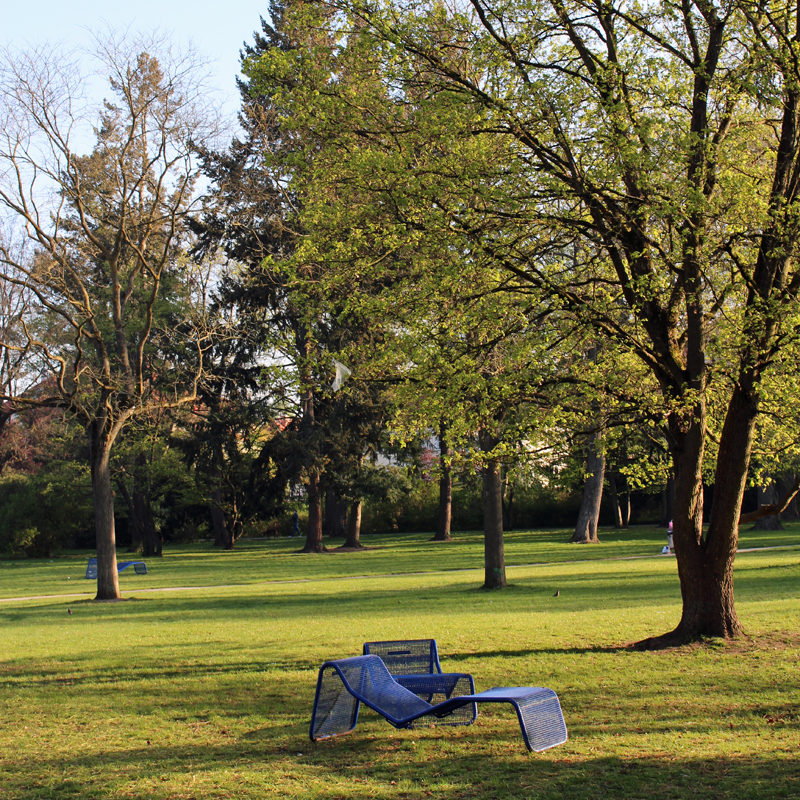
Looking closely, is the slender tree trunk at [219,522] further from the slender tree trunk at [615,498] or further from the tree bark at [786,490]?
the tree bark at [786,490]

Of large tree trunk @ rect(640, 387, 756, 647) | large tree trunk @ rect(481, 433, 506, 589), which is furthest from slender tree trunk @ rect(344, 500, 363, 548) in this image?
large tree trunk @ rect(640, 387, 756, 647)

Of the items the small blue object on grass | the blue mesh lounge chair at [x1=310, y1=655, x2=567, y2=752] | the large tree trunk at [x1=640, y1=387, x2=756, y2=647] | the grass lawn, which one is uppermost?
the large tree trunk at [x1=640, y1=387, x2=756, y2=647]

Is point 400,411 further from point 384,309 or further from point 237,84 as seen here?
point 237,84

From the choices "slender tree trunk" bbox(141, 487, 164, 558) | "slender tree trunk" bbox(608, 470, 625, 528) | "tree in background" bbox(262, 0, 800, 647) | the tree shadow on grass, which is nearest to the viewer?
the tree shadow on grass

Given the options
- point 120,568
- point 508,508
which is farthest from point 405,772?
point 508,508

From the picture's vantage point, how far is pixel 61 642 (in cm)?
1306

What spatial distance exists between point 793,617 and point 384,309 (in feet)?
25.9

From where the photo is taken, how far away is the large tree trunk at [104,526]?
65.0 ft

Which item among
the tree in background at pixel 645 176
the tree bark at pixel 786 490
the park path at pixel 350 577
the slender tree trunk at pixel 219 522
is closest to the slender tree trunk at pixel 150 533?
the slender tree trunk at pixel 219 522

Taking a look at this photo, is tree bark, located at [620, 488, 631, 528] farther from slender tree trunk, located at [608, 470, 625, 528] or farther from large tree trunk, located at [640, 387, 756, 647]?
large tree trunk, located at [640, 387, 756, 647]

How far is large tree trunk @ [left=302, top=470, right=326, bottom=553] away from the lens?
1516 inches

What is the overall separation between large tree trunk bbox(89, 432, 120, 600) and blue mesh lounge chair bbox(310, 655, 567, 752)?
45.4ft

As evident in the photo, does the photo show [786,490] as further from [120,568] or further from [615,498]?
[120,568]

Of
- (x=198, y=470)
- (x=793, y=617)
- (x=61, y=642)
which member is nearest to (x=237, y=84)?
(x=198, y=470)
